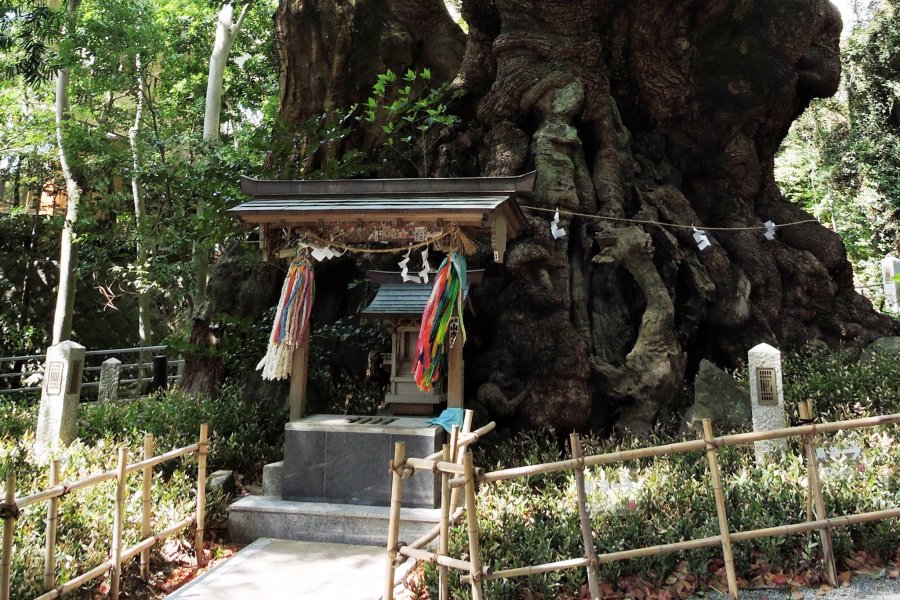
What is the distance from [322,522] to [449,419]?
4.69 feet

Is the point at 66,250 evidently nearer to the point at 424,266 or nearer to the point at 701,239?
the point at 424,266

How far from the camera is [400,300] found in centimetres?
642

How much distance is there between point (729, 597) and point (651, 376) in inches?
139

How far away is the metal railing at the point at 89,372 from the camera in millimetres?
12297

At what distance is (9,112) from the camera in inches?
608

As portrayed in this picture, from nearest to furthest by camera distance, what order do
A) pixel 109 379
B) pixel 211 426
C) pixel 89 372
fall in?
pixel 211 426 → pixel 109 379 → pixel 89 372

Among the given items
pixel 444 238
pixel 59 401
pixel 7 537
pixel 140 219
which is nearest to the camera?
pixel 7 537

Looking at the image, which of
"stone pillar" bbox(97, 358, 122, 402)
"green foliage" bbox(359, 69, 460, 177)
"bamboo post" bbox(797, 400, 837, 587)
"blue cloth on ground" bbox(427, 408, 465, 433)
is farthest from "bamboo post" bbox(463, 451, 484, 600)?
"stone pillar" bbox(97, 358, 122, 402)

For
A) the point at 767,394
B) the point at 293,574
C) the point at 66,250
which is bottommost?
the point at 293,574

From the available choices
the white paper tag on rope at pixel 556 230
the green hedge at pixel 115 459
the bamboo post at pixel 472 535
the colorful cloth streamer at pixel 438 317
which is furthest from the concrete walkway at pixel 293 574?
the white paper tag on rope at pixel 556 230

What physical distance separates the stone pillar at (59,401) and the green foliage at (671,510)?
172 inches

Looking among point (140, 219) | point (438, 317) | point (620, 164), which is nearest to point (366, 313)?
point (438, 317)

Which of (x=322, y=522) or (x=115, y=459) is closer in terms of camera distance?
(x=322, y=522)

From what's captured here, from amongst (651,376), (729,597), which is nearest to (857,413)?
(651,376)
